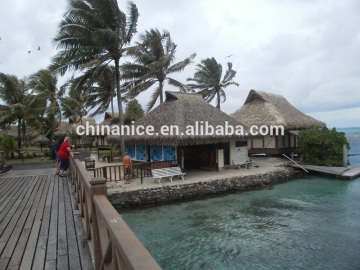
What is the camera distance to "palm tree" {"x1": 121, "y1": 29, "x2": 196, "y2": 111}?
17500 mm

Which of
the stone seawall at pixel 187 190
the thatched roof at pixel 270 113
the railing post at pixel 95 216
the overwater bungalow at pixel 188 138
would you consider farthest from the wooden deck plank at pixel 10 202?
the thatched roof at pixel 270 113

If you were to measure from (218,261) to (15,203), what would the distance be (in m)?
4.52

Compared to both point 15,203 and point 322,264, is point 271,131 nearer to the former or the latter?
point 322,264

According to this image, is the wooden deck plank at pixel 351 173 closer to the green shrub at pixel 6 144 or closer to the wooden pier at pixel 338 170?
the wooden pier at pixel 338 170

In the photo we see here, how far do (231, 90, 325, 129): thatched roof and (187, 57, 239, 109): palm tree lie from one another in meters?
6.07

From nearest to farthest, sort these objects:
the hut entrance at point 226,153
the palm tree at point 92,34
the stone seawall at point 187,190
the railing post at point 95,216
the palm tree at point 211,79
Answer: the railing post at point 95,216, the stone seawall at point 187,190, the palm tree at point 92,34, the hut entrance at point 226,153, the palm tree at point 211,79

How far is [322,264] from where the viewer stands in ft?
18.9

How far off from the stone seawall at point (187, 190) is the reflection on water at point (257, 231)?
42 cm

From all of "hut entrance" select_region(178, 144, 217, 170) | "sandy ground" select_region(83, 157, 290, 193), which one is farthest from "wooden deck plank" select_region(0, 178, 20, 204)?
"hut entrance" select_region(178, 144, 217, 170)

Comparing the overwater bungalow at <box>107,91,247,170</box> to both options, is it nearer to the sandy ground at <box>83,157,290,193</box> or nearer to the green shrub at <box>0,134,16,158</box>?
the sandy ground at <box>83,157,290,193</box>

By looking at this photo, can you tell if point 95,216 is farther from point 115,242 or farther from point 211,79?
point 211,79

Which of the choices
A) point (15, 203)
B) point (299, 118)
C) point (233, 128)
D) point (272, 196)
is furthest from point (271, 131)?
point (15, 203)

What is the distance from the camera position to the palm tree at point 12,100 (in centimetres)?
1984

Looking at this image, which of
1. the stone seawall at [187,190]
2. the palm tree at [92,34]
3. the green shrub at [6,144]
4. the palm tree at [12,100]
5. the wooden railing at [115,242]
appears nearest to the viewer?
the wooden railing at [115,242]
